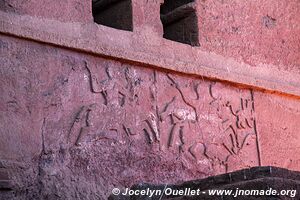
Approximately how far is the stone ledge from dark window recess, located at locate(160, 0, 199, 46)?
15 centimetres

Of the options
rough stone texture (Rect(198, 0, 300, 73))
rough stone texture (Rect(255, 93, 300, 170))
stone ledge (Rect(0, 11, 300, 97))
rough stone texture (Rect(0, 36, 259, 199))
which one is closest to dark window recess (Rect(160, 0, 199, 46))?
rough stone texture (Rect(198, 0, 300, 73))

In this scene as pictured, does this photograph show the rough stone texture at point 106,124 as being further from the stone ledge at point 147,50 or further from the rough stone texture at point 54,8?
the rough stone texture at point 54,8

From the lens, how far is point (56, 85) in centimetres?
360

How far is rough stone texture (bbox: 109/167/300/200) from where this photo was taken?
2324 mm

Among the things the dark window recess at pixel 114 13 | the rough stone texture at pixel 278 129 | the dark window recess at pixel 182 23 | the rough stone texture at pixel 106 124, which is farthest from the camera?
A: the rough stone texture at pixel 278 129

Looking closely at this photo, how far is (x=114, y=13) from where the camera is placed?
4.23 meters

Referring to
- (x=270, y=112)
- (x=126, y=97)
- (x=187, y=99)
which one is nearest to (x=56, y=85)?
(x=126, y=97)

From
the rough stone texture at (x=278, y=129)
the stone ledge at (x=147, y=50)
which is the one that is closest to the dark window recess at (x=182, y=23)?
the stone ledge at (x=147, y=50)

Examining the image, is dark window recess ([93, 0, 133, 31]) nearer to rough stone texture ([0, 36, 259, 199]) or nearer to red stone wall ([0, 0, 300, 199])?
red stone wall ([0, 0, 300, 199])

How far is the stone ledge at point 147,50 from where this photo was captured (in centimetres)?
355

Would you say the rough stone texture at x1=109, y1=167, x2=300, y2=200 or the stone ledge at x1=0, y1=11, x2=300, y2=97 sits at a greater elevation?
the stone ledge at x1=0, y1=11, x2=300, y2=97

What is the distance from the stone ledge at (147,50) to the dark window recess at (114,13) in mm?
133

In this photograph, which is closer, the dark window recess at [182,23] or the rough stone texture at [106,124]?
the rough stone texture at [106,124]

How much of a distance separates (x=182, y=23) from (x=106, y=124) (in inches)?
41.6
